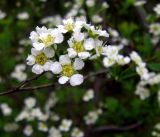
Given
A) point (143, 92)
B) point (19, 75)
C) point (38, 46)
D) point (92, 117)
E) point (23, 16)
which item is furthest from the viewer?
point (23, 16)

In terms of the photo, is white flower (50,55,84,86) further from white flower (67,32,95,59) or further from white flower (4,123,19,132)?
white flower (4,123,19,132)

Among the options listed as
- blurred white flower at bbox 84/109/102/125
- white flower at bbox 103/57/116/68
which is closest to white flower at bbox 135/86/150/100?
blurred white flower at bbox 84/109/102/125

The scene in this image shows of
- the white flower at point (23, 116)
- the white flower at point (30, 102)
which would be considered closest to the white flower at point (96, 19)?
the white flower at point (30, 102)

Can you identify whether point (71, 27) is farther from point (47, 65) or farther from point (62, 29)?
point (47, 65)

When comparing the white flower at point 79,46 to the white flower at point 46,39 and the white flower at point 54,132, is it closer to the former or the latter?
the white flower at point 46,39

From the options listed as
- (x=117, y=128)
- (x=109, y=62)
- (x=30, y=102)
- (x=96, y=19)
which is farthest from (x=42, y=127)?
(x=109, y=62)

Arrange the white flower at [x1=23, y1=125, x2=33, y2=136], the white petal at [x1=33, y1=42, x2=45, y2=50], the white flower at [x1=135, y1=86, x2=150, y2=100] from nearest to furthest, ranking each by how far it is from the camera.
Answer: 1. the white petal at [x1=33, y1=42, x2=45, y2=50]
2. the white flower at [x1=135, y1=86, x2=150, y2=100]
3. the white flower at [x1=23, y1=125, x2=33, y2=136]

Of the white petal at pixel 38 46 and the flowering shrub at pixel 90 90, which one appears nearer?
the white petal at pixel 38 46
